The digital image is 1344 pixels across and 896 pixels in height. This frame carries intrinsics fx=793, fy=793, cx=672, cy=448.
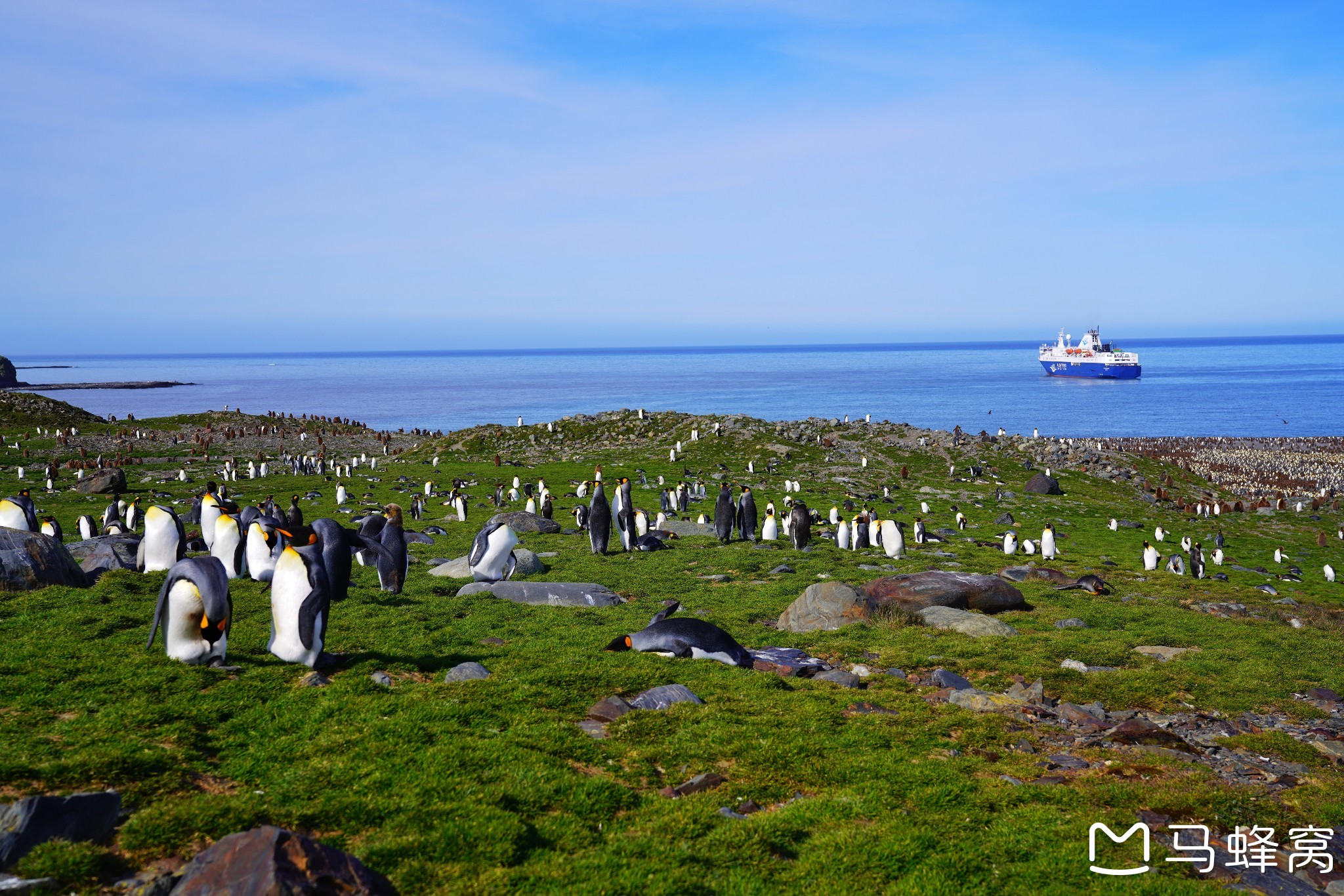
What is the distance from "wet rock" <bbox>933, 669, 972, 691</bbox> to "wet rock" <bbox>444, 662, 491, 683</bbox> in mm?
6400

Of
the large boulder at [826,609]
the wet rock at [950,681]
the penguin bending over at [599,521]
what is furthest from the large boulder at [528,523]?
the wet rock at [950,681]

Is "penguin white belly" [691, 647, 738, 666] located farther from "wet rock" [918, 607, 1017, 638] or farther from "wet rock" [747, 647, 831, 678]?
"wet rock" [918, 607, 1017, 638]

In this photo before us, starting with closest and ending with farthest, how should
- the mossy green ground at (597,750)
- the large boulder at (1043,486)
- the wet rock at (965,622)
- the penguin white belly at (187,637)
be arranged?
the mossy green ground at (597,750) → the penguin white belly at (187,637) → the wet rock at (965,622) → the large boulder at (1043,486)

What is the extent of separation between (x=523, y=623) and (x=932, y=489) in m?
29.4

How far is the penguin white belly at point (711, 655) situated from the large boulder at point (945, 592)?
490 centimetres

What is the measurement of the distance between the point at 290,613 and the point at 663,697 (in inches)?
184

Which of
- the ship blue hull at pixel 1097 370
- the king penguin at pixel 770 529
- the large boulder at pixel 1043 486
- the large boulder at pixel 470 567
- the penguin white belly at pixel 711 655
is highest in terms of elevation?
the ship blue hull at pixel 1097 370

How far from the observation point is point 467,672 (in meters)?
10.2

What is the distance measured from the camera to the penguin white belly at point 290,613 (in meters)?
9.38

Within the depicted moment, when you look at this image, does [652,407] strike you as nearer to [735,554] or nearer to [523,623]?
[735,554]

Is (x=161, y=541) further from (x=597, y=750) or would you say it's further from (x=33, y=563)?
(x=597, y=750)

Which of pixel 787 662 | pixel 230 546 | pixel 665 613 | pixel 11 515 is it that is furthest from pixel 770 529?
pixel 11 515

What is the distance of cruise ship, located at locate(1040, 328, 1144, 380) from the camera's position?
536 ft

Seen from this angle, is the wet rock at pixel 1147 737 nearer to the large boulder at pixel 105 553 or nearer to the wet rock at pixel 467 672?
the wet rock at pixel 467 672
